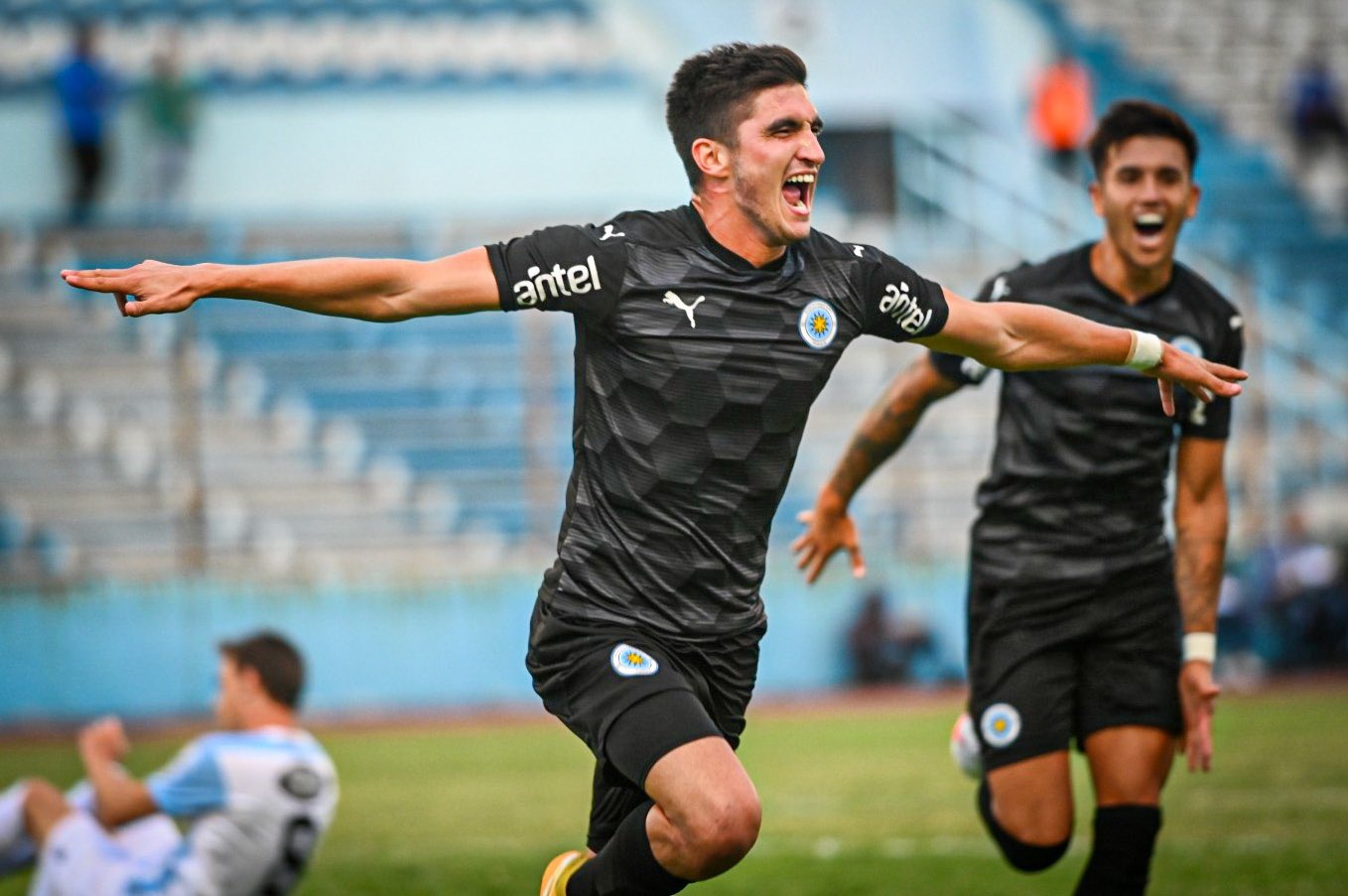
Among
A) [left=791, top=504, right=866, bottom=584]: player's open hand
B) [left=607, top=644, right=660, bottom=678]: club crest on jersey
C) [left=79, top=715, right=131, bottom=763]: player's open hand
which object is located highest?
[left=791, top=504, right=866, bottom=584]: player's open hand

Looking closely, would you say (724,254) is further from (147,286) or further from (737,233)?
(147,286)

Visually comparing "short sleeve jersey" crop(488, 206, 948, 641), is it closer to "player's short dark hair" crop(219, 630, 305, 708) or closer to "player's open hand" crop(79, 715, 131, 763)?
"player's short dark hair" crop(219, 630, 305, 708)

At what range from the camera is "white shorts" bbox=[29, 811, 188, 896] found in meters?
6.98

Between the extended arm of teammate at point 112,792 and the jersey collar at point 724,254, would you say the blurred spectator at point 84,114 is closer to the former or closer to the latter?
the extended arm of teammate at point 112,792

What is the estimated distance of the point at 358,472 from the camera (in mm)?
18734

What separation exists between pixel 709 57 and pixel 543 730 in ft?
35.7

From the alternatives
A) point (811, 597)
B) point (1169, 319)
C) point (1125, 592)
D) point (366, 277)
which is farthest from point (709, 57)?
point (811, 597)

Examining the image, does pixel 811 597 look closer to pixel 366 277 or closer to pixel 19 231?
pixel 19 231

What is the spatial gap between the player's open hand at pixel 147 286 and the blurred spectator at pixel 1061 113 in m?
17.5

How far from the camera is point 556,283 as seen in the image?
203 inches

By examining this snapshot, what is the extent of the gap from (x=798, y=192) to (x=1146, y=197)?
179 cm

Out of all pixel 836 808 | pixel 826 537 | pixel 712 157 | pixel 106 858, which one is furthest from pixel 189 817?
pixel 836 808

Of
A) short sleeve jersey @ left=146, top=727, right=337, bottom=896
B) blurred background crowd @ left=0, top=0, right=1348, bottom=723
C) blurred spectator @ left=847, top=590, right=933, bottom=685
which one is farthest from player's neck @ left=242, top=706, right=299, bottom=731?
blurred spectator @ left=847, top=590, right=933, bottom=685

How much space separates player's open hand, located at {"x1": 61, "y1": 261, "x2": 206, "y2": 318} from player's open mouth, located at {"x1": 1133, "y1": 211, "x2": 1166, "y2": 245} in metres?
3.41
